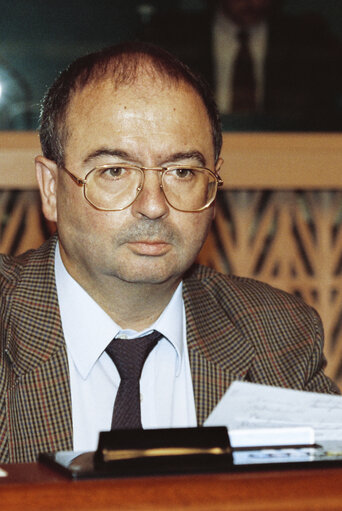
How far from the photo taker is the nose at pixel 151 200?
4.38 feet

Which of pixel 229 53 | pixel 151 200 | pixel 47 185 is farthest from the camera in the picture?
pixel 229 53

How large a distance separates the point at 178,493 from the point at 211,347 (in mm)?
824

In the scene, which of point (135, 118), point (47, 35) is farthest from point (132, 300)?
point (47, 35)

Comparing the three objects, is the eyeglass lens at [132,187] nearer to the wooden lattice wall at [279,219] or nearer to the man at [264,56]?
the wooden lattice wall at [279,219]

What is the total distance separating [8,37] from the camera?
2734 mm

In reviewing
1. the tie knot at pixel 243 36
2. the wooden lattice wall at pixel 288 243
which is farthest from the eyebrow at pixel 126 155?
the tie knot at pixel 243 36

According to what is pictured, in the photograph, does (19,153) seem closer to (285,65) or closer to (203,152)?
(203,152)

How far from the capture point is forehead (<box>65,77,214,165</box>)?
54.4 inches

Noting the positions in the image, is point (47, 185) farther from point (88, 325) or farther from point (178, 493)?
point (178, 493)

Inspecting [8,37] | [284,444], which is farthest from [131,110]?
[8,37]

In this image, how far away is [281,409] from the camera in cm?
96

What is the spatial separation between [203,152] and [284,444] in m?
0.70

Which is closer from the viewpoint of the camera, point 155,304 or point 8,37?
point 155,304

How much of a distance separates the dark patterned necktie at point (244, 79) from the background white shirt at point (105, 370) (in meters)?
1.46
